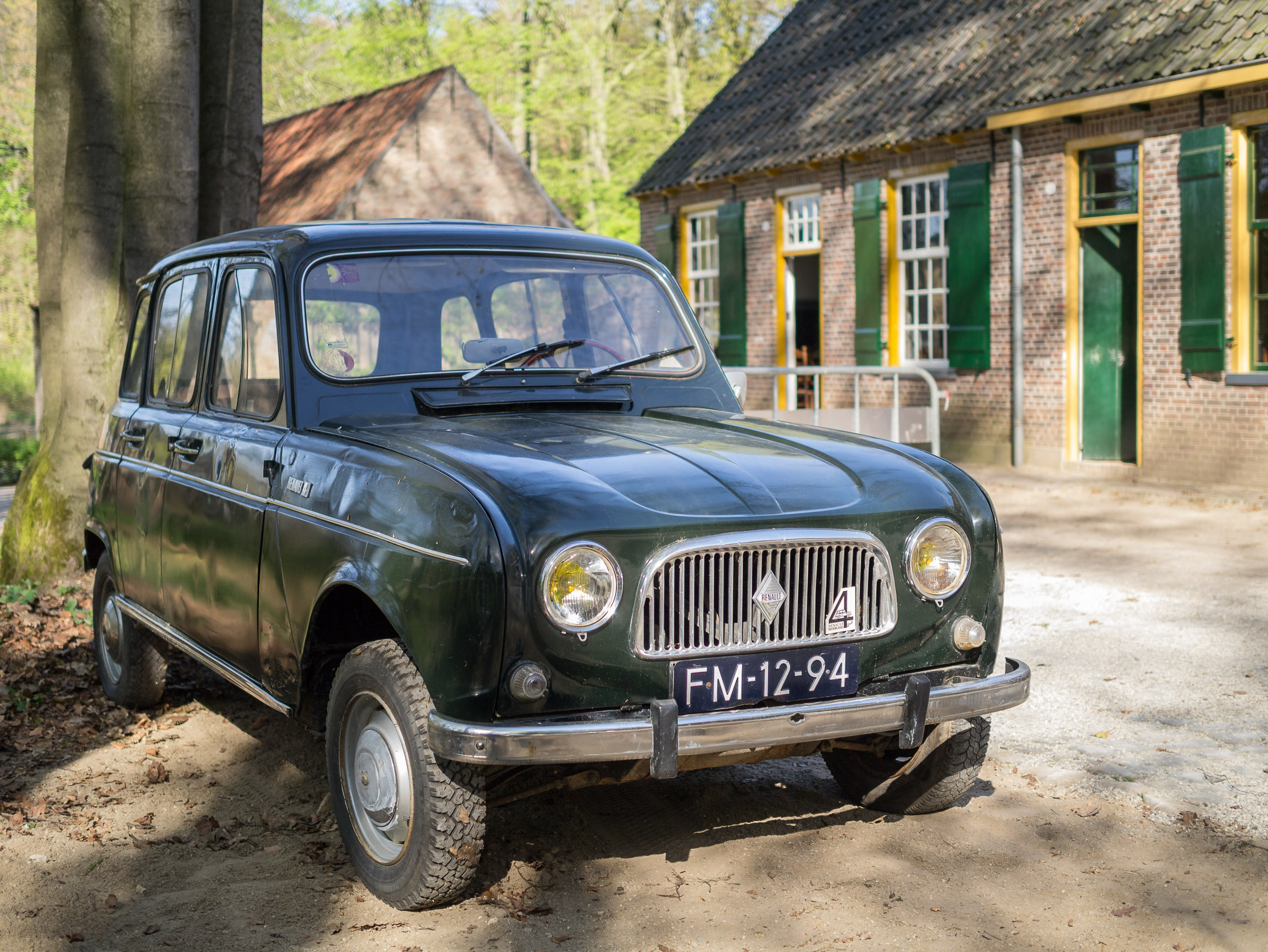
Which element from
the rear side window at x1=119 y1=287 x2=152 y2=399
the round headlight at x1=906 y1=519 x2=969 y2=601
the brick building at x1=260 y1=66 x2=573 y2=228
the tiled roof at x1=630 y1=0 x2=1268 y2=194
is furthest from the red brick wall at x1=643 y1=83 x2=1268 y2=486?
the rear side window at x1=119 y1=287 x2=152 y2=399

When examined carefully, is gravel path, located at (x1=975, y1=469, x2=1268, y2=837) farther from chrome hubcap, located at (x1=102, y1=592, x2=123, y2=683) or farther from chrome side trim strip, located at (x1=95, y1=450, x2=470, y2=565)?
chrome hubcap, located at (x1=102, y1=592, x2=123, y2=683)

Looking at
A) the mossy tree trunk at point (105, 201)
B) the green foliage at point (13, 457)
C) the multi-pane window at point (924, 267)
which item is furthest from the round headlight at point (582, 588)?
the green foliage at point (13, 457)

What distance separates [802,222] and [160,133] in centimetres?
1223

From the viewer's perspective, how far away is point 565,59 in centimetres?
3572

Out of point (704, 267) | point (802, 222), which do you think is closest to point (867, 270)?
point (802, 222)

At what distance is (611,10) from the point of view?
3359 centimetres

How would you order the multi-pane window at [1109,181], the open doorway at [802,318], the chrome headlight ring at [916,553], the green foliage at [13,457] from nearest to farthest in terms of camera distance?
the chrome headlight ring at [916,553] → the multi-pane window at [1109,181] → the open doorway at [802,318] → the green foliage at [13,457]

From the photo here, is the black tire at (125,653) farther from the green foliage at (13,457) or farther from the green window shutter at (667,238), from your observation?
the green foliage at (13,457)

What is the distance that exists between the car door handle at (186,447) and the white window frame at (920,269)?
42.0 ft

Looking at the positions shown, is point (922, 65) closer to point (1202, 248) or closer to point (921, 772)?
point (1202, 248)

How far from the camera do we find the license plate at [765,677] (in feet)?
11.6

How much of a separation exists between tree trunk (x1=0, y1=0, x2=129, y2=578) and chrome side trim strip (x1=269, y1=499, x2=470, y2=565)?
4.45m

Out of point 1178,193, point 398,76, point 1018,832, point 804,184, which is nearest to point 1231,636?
point 1018,832

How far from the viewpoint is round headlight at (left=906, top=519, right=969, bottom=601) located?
3.84 m
